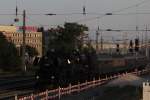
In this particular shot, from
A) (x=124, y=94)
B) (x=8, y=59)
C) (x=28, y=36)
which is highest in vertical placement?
(x=28, y=36)

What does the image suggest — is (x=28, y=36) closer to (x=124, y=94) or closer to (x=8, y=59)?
(x=8, y=59)

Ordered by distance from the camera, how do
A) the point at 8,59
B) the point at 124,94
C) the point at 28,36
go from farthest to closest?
the point at 28,36 → the point at 8,59 → the point at 124,94

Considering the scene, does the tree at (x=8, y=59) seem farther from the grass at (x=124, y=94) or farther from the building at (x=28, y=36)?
the building at (x=28, y=36)

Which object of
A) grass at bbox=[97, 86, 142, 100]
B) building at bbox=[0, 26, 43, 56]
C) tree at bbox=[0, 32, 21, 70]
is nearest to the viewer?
grass at bbox=[97, 86, 142, 100]

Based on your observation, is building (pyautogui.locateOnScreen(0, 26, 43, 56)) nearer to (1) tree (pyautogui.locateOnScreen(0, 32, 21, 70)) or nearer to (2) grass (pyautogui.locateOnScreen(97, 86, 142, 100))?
(1) tree (pyautogui.locateOnScreen(0, 32, 21, 70))

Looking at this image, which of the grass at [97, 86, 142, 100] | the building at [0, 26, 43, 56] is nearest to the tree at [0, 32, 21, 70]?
the grass at [97, 86, 142, 100]

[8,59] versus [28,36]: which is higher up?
[28,36]

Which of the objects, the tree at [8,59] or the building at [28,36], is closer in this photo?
the tree at [8,59]

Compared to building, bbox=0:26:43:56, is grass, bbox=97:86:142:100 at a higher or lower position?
lower

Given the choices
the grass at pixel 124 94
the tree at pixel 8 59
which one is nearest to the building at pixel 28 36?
the tree at pixel 8 59

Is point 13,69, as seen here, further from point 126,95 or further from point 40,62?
point 126,95

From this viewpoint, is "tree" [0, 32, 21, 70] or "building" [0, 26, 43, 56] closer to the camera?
"tree" [0, 32, 21, 70]

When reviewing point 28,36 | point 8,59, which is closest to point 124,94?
point 8,59

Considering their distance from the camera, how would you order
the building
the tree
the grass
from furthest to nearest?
the building → the tree → the grass
